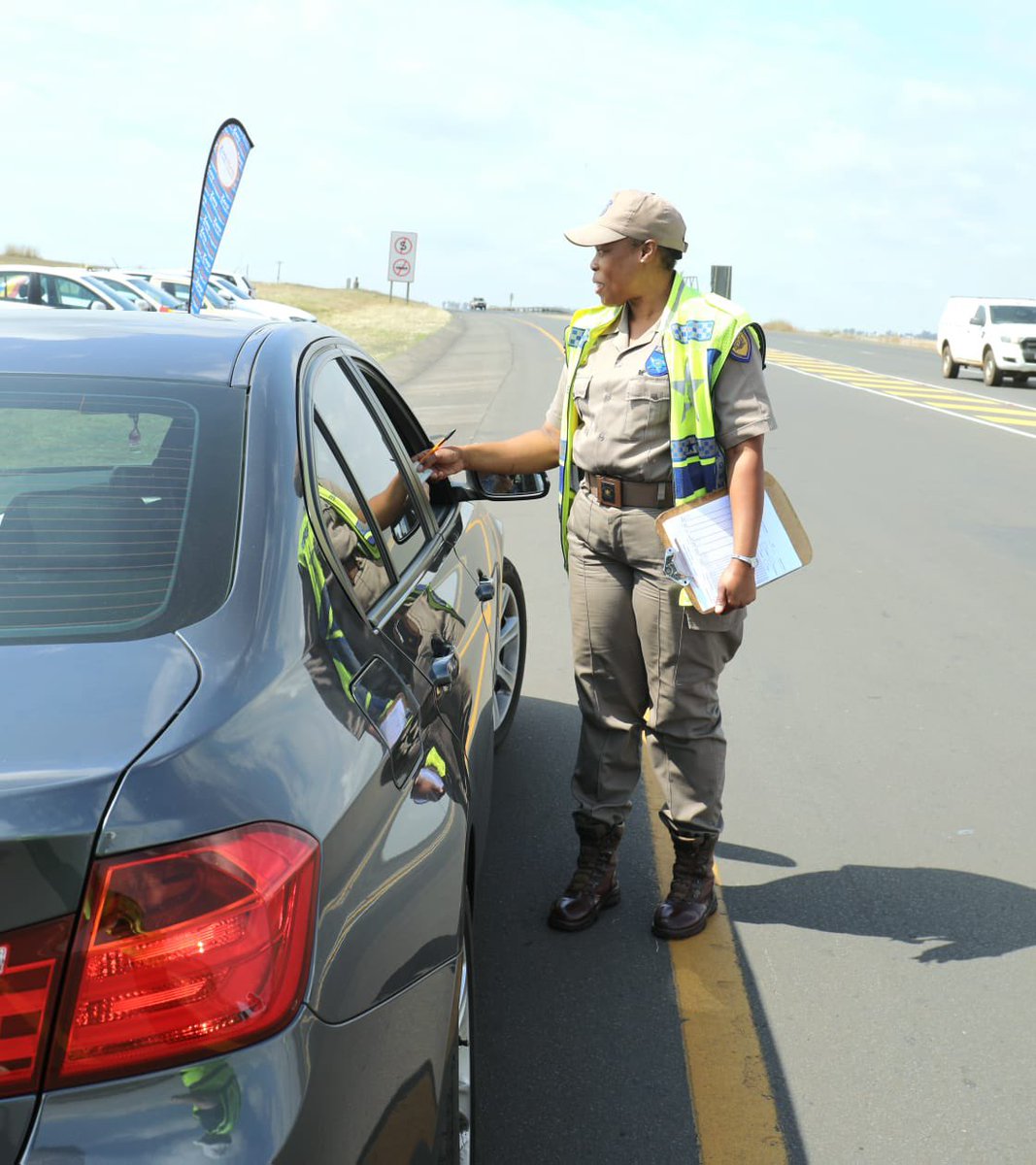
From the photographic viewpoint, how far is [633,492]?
3.72 meters

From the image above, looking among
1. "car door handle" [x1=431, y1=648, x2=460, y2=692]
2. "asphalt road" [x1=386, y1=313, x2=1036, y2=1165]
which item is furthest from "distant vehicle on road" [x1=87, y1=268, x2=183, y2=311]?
"car door handle" [x1=431, y1=648, x2=460, y2=692]

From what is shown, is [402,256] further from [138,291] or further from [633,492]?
[633,492]

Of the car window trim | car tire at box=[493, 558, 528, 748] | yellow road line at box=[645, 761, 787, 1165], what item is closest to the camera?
yellow road line at box=[645, 761, 787, 1165]

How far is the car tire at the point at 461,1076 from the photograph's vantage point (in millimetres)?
2191

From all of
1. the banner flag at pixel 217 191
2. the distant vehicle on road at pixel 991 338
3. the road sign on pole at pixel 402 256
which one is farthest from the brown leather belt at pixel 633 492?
the road sign on pole at pixel 402 256

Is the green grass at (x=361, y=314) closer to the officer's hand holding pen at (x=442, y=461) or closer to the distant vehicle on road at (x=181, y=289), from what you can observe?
the distant vehicle on road at (x=181, y=289)

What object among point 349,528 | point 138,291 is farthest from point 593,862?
point 138,291

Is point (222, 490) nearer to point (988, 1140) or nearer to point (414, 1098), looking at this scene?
point (414, 1098)

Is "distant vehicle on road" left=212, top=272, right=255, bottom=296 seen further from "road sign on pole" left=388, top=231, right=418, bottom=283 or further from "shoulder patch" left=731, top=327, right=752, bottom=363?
"shoulder patch" left=731, top=327, right=752, bottom=363

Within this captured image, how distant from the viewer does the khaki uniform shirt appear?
3.52 meters

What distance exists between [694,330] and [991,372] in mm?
26458

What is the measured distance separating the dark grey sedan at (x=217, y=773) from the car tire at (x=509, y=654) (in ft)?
6.30

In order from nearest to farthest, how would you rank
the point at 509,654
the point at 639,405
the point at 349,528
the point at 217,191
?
1. the point at 349,528
2. the point at 639,405
3. the point at 509,654
4. the point at 217,191

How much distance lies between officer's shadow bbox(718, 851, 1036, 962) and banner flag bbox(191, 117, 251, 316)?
30.1ft
